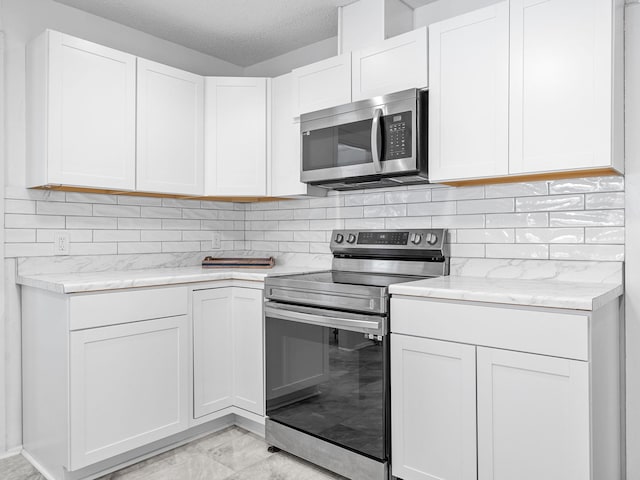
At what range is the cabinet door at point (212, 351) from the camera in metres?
2.56

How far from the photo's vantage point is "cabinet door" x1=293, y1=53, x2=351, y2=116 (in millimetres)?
2537

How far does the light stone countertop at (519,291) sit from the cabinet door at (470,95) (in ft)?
1.62

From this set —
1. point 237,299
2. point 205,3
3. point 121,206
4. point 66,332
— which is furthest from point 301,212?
point 66,332

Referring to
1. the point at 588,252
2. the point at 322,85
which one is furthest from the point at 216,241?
the point at 588,252

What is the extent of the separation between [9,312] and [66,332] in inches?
25.7

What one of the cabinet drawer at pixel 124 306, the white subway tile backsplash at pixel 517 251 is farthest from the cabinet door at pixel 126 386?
the white subway tile backsplash at pixel 517 251

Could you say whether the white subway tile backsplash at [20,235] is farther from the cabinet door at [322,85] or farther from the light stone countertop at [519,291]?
the light stone countertop at [519,291]

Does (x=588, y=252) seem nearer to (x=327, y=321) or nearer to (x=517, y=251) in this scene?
(x=517, y=251)

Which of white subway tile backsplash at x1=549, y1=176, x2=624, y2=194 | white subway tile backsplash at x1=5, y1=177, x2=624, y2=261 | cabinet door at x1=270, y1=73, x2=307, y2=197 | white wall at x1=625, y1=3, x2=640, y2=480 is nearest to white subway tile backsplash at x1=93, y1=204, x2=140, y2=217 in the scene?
white subway tile backsplash at x1=5, y1=177, x2=624, y2=261

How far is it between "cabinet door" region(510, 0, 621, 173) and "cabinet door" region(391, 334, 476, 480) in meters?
0.86

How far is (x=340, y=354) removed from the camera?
212 cm

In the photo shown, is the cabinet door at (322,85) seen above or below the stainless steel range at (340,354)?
above

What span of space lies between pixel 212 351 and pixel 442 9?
7.54ft

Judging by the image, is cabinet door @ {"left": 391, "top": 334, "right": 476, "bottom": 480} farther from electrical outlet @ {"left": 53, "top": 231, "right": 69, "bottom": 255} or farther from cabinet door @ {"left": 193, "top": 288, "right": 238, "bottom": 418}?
electrical outlet @ {"left": 53, "top": 231, "right": 69, "bottom": 255}
